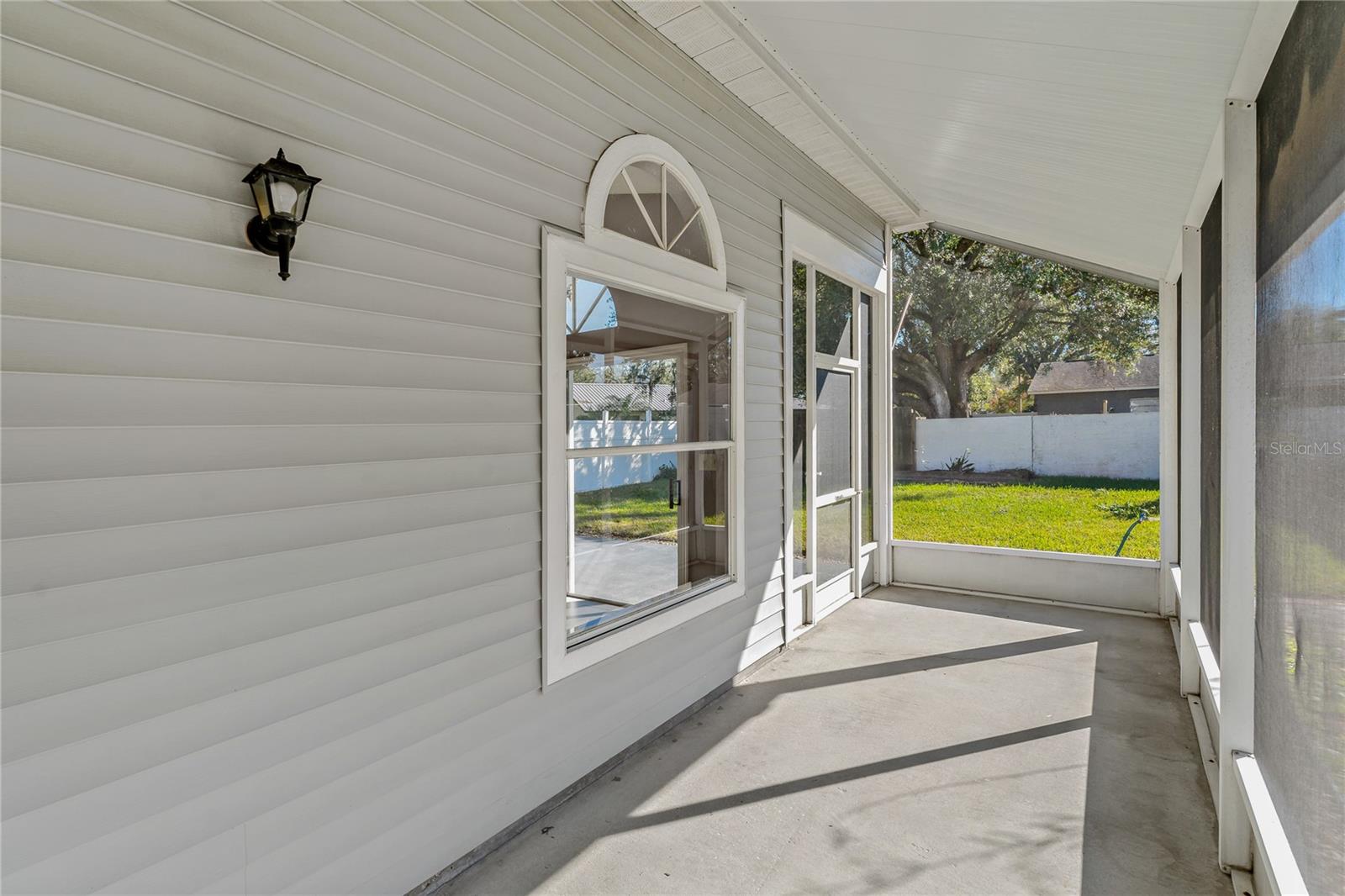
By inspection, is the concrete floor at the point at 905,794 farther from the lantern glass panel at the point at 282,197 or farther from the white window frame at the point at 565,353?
the lantern glass panel at the point at 282,197

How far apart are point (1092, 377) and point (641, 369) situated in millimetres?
4337

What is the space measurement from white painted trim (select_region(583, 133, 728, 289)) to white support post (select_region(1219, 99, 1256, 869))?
2.01 metres

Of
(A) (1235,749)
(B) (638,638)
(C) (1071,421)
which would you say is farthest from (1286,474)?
(C) (1071,421)

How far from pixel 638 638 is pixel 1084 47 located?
109 inches

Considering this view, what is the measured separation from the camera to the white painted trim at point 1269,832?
1.61 meters

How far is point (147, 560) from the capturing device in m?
1.49

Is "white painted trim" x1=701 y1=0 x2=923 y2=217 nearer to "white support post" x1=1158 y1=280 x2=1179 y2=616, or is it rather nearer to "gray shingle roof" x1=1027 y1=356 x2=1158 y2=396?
"gray shingle roof" x1=1027 y1=356 x2=1158 y2=396

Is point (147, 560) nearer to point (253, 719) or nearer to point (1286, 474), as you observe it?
point (253, 719)

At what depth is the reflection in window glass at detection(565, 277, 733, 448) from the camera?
8.68 ft

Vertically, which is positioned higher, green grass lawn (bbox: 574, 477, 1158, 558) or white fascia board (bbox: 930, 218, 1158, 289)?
white fascia board (bbox: 930, 218, 1158, 289)

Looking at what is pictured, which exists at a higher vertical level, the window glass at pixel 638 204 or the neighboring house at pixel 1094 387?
the window glass at pixel 638 204

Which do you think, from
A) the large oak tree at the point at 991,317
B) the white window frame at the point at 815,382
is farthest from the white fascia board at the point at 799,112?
the large oak tree at the point at 991,317

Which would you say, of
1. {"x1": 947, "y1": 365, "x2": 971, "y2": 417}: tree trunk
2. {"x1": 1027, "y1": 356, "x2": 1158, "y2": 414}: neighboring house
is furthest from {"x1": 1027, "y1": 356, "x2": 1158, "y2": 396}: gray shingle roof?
{"x1": 947, "y1": 365, "x2": 971, "y2": 417}: tree trunk

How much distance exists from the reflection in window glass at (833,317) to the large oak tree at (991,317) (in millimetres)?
950
